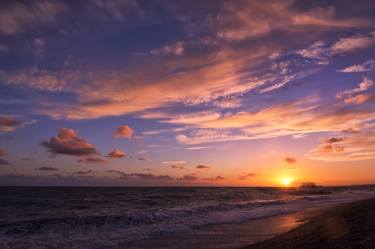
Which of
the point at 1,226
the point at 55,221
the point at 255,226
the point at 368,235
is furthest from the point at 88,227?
the point at 368,235

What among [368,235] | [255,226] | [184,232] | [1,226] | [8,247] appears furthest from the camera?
[1,226]

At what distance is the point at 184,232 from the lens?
23266 mm

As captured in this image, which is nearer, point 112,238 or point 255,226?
point 112,238

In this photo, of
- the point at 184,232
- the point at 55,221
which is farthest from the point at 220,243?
the point at 55,221

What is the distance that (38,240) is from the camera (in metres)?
21.9

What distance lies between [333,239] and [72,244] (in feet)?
47.1

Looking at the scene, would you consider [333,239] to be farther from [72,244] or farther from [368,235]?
[72,244]

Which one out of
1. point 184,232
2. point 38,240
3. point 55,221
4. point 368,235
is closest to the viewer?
point 368,235

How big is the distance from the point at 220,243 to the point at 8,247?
37.6ft

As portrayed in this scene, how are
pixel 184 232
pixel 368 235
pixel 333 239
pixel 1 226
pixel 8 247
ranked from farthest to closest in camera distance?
1. pixel 1 226
2. pixel 184 232
3. pixel 8 247
4. pixel 333 239
5. pixel 368 235

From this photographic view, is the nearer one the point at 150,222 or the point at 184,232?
the point at 184,232

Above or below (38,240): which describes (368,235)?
above

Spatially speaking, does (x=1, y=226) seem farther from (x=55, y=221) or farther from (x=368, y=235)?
(x=368, y=235)

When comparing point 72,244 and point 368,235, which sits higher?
point 368,235
